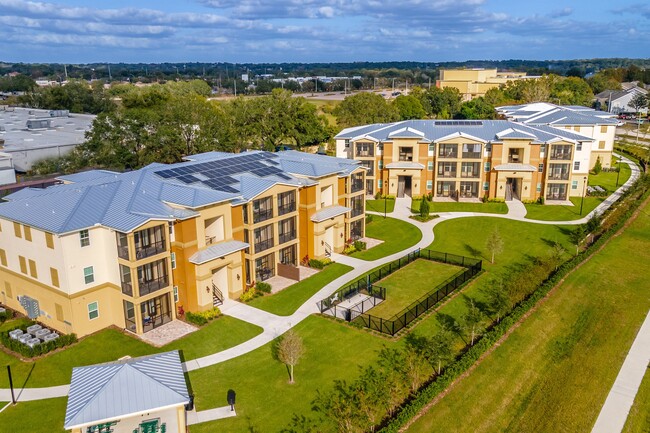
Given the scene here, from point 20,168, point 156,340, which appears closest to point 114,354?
point 156,340

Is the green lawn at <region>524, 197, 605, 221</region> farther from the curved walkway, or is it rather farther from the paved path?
the paved path

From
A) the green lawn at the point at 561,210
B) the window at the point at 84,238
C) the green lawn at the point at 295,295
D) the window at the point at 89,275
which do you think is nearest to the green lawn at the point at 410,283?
the green lawn at the point at 295,295

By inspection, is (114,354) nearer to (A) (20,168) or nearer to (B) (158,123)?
(B) (158,123)

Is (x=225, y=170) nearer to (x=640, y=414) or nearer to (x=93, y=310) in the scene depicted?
(x=93, y=310)

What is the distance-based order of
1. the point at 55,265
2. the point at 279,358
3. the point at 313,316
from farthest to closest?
1. the point at 313,316
2. the point at 55,265
3. the point at 279,358

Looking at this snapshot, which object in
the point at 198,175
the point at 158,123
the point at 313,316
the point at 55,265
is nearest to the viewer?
the point at 55,265

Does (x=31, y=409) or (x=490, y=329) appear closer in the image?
(x=31, y=409)

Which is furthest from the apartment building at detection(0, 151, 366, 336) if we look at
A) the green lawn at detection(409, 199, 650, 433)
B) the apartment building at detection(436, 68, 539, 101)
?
the apartment building at detection(436, 68, 539, 101)
